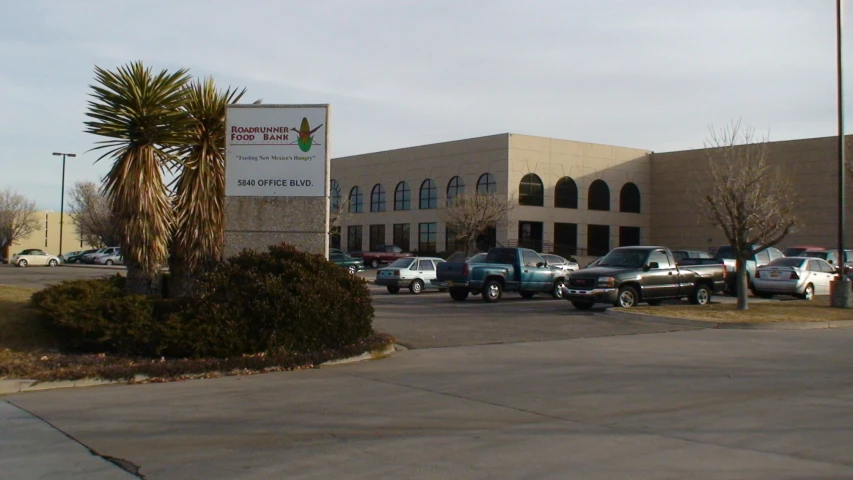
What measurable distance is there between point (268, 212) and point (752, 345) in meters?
9.51

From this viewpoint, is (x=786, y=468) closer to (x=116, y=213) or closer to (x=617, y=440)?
(x=617, y=440)

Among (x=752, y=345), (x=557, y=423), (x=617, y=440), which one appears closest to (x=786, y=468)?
(x=617, y=440)

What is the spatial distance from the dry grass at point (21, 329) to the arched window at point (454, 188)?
4556 centimetres

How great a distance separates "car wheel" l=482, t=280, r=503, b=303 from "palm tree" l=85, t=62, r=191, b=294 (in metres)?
13.9

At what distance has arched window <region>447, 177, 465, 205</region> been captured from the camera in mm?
58281

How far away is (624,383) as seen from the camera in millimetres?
11125

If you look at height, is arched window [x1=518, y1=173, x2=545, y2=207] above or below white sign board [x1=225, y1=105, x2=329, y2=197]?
above

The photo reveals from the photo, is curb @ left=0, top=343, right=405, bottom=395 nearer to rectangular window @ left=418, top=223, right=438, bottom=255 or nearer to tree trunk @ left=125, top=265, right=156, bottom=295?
tree trunk @ left=125, top=265, right=156, bottom=295

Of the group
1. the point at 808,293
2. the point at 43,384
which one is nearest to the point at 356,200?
the point at 808,293

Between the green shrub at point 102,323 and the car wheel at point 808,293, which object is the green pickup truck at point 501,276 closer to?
the car wheel at point 808,293

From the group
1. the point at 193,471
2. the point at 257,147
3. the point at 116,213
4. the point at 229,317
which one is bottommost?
the point at 193,471

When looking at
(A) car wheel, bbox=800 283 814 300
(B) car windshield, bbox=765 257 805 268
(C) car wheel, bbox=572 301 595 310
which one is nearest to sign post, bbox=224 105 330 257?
(C) car wheel, bbox=572 301 595 310

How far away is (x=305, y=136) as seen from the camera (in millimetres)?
15664

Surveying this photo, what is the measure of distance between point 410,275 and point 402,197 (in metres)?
31.9
